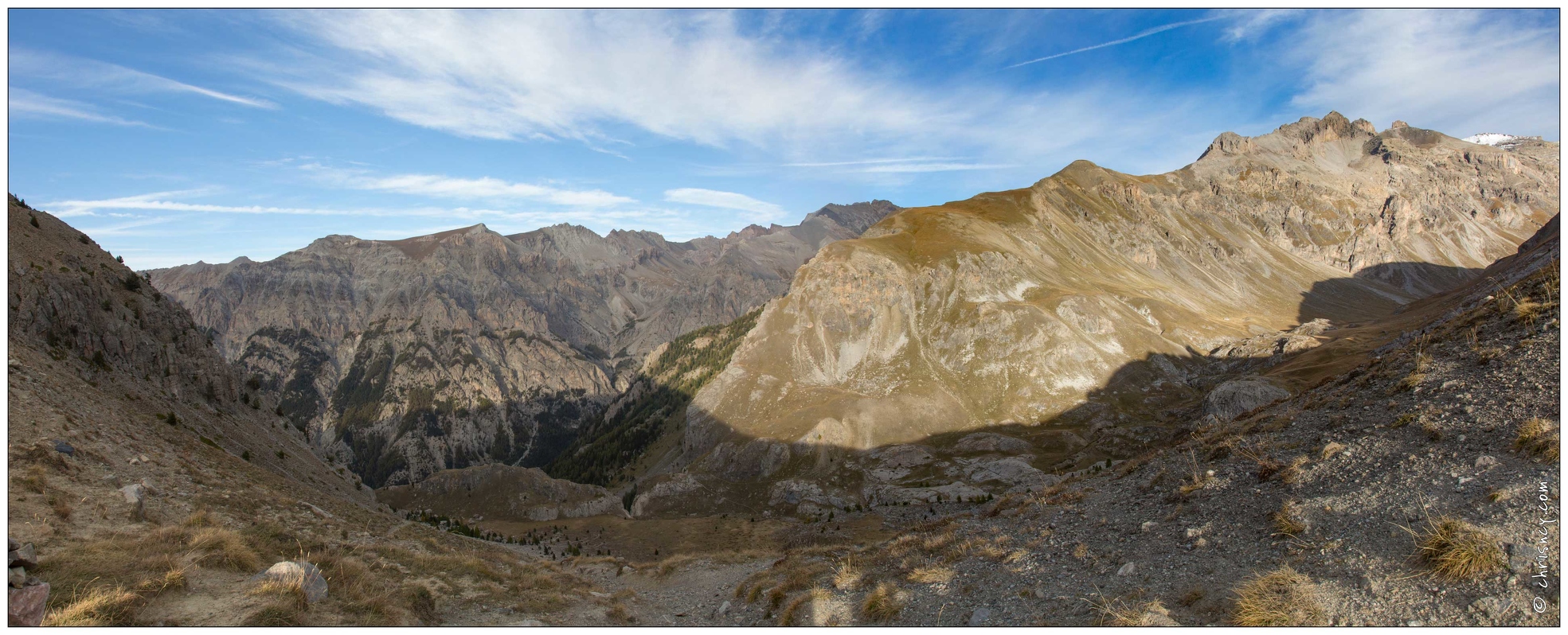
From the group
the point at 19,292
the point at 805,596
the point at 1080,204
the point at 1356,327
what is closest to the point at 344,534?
the point at 805,596

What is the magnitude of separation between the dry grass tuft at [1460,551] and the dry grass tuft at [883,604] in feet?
31.6

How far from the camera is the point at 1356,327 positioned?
4525 inches

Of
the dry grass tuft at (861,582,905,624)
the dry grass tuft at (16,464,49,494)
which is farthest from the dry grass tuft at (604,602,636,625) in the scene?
the dry grass tuft at (16,464,49,494)

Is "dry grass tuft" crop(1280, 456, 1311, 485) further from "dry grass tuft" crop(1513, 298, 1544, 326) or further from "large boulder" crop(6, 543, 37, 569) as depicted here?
"large boulder" crop(6, 543, 37, 569)

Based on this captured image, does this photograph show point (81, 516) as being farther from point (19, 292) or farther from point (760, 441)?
point (760, 441)

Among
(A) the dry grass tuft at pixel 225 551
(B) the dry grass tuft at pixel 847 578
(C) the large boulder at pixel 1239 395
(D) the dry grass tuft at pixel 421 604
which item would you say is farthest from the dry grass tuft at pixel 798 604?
(C) the large boulder at pixel 1239 395

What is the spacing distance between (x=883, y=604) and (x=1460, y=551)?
406 inches

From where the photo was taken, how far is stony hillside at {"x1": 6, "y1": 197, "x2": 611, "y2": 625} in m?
12.9

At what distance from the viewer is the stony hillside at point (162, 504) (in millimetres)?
12867

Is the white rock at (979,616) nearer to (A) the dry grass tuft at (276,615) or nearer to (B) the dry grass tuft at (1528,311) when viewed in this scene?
(A) the dry grass tuft at (276,615)

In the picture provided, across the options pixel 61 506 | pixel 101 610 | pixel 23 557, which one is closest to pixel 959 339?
pixel 61 506

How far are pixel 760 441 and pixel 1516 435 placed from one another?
93594 millimetres

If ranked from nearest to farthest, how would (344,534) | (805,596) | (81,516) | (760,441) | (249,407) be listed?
(81,516), (805,596), (344,534), (249,407), (760,441)

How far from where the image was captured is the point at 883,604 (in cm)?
1510
